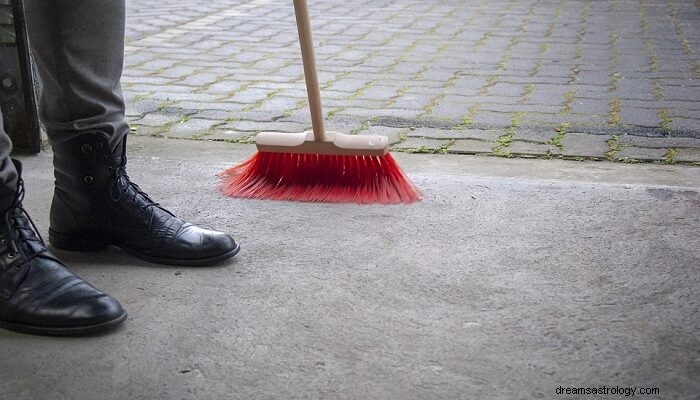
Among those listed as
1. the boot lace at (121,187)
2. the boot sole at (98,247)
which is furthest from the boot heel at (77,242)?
the boot lace at (121,187)

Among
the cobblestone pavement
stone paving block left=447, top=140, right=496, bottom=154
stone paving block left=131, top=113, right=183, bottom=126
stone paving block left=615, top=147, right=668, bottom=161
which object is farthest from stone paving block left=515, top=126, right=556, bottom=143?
stone paving block left=131, top=113, right=183, bottom=126

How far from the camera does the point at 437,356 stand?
1.50m

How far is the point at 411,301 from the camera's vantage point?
1724 millimetres

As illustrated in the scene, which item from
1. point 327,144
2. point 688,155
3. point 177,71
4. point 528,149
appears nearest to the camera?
point 327,144

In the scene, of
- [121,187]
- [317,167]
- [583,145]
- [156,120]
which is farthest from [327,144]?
[156,120]

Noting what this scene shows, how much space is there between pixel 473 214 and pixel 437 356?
78cm

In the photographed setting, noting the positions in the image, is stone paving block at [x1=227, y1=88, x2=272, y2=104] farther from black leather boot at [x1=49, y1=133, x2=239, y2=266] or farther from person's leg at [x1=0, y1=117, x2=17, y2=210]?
person's leg at [x1=0, y1=117, x2=17, y2=210]

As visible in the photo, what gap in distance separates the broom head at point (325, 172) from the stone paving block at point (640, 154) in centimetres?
77

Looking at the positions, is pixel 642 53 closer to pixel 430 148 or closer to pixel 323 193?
pixel 430 148

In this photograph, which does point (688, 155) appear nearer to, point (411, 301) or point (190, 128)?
point (411, 301)

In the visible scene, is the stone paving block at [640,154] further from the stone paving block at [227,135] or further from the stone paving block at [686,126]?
the stone paving block at [227,135]

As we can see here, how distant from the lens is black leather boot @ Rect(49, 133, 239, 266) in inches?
74.1

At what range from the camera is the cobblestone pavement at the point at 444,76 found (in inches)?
119

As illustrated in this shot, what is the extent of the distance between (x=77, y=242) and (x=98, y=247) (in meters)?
0.05
